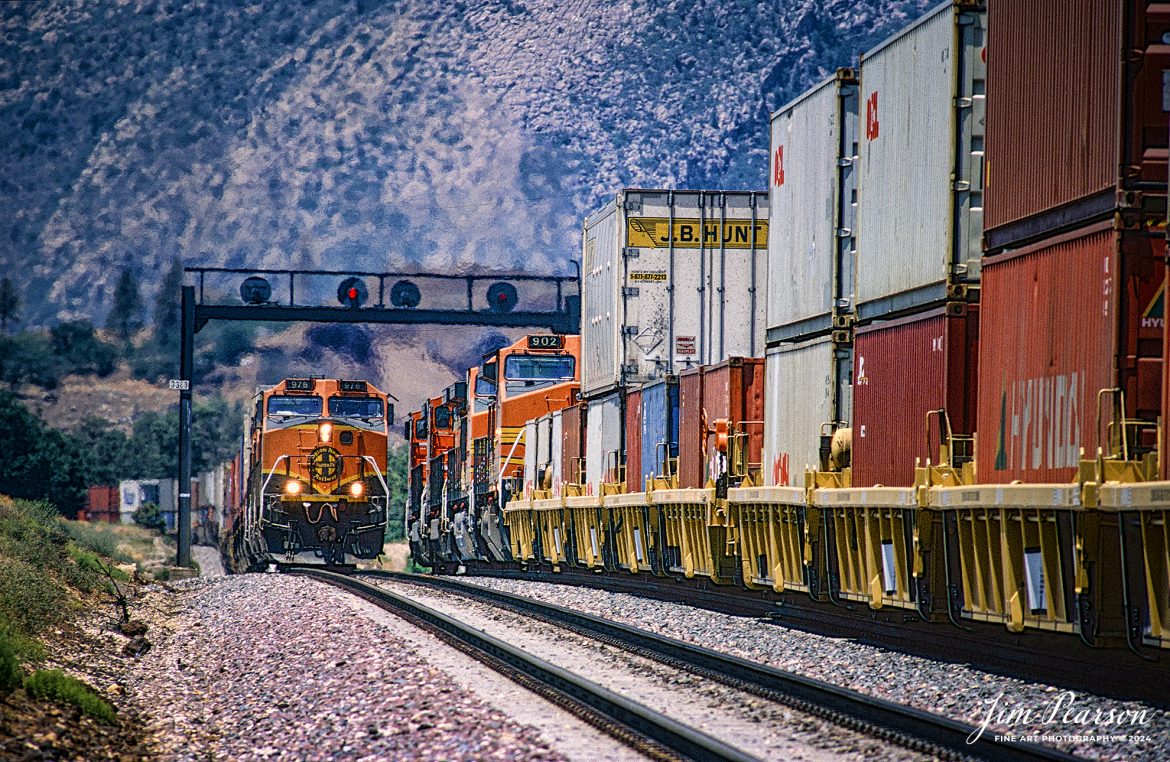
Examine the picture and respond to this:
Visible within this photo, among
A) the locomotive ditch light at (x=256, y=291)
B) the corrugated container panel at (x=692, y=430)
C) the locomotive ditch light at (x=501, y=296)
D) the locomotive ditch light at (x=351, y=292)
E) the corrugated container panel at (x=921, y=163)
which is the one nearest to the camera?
the corrugated container panel at (x=921, y=163)

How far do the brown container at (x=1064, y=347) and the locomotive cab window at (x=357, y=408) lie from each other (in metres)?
25.8

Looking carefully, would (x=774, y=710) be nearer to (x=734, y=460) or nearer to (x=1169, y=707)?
(x=1169, y=707)

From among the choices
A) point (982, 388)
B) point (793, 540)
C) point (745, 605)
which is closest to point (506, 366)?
point (745, 605)

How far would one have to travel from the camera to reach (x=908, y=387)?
50.7 feet

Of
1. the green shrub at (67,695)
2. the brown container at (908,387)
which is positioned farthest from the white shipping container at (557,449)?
the green shrub at (67,695)

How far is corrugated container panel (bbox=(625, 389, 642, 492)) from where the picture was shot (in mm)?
26234

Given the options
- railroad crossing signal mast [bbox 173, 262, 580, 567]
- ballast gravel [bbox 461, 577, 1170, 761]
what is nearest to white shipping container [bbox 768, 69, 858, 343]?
ballast gravel [bbox 461, 577, 1170, 761]

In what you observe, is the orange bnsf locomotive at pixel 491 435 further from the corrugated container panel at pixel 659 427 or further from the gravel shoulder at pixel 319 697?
the gravel shoulder at pixel 319 697

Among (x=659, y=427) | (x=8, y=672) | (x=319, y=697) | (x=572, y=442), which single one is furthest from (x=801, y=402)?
(x=572, y=442)

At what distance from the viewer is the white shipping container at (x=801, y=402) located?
1781cm

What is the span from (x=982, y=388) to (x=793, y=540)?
204 inches

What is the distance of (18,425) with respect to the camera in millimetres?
82938

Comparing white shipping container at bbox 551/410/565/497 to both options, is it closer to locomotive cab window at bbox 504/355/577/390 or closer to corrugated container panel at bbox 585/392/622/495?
corrugated container panel at bbox 585/392/622/495

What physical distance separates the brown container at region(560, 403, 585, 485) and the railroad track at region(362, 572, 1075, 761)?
11.8 m
